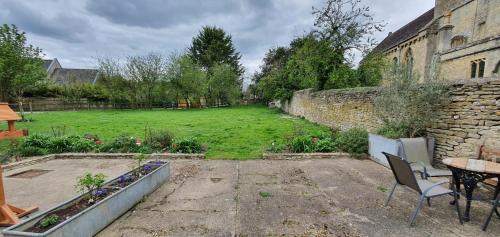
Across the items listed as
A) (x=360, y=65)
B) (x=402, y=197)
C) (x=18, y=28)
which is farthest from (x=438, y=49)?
(x=18, y=28)

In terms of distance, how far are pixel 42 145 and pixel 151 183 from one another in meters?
5.20

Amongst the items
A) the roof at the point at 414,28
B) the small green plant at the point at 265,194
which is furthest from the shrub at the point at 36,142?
the roof at the point at 414,28

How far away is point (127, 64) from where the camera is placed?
2573 centimetres

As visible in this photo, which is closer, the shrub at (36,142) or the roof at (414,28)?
the shrub at (36,142)

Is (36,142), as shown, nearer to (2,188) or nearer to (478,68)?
(2,188)

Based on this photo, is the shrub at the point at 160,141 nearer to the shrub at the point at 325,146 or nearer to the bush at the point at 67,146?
the bush at the point at 67,146

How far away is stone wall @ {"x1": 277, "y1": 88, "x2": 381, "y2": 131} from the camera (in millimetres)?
7906

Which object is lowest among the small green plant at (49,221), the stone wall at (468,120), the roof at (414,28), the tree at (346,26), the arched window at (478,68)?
the small green plant at (49,221)

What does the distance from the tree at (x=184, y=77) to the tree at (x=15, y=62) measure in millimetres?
12615

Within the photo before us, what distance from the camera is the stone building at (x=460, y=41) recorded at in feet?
40.5

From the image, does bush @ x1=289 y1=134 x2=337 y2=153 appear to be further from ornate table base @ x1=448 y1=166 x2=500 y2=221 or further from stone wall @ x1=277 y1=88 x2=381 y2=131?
ornate table base @ x1=448 y1=166 x2=500 y2=221

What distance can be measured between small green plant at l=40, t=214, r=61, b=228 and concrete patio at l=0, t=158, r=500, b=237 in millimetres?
525

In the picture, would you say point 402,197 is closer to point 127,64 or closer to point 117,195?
point 117,195

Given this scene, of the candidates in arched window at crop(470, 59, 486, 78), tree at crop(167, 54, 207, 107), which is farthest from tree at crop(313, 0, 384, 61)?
tree at crop(167, 54, 207, 107)
